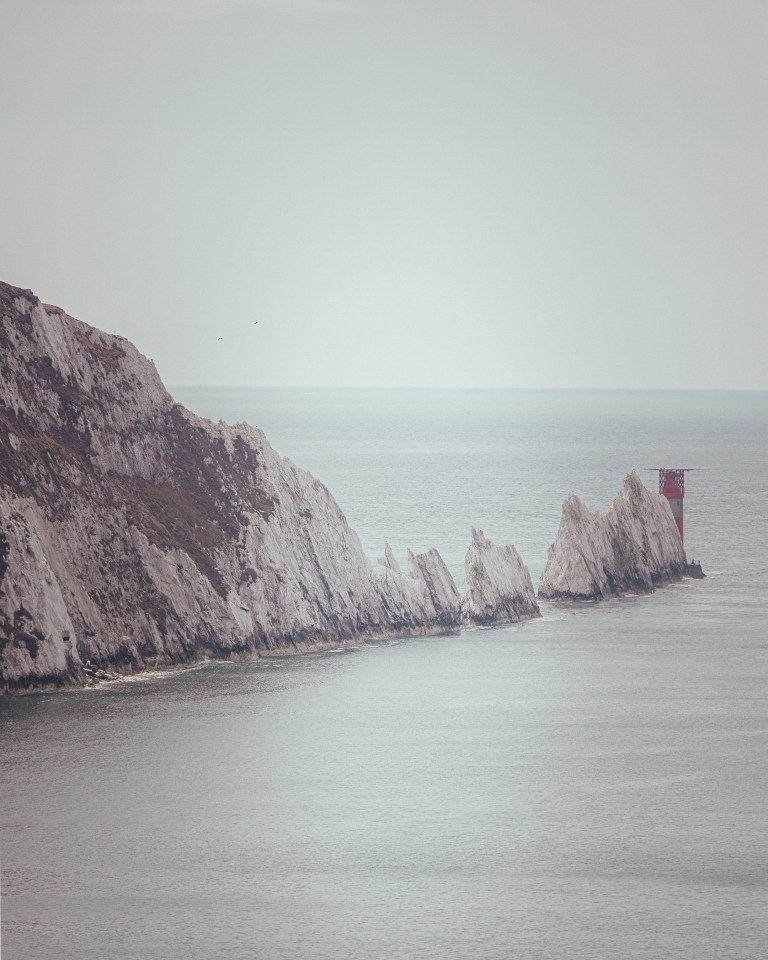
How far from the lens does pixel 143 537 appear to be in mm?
75938

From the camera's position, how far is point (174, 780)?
57625 mm

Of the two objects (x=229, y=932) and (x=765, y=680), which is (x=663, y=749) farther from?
(x=229, y=932)

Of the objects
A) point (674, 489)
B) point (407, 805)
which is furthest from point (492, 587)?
point (407, 805)

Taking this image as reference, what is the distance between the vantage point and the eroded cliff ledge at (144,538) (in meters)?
69.9

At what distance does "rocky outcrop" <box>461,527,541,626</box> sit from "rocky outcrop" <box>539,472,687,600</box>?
813cm

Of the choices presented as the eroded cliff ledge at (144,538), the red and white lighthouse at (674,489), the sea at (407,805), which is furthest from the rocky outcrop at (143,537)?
the red and white lighthouse at (674,489)

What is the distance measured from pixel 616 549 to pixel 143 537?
1700 inches

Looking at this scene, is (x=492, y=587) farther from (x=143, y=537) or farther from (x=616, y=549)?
(x=143, y=537)

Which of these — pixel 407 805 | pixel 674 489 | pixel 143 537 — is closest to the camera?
pixel 407 805

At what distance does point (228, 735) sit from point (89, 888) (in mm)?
19265

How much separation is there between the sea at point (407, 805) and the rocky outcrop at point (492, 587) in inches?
86.1

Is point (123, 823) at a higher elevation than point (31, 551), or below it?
below

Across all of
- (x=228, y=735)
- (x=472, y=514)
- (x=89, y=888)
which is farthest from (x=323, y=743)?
(x=472, y=514)

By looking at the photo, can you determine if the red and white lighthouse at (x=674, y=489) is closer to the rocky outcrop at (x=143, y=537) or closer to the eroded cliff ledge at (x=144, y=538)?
the eroded cliff ledge at (x=144, y=538)
